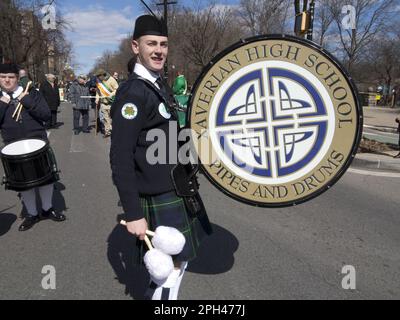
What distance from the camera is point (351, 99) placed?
188 cm

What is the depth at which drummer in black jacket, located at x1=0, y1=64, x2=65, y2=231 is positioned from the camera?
3.73m

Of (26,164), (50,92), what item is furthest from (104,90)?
(26,164)

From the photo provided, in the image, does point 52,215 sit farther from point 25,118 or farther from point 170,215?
point 170,215

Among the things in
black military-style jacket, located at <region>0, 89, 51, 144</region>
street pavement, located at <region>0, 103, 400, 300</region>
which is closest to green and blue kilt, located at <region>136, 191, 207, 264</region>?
street pavement, located at <region>0, 103, 400, 300</region>

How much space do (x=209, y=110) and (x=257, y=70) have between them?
34cm

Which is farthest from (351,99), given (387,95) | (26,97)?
(387,95)

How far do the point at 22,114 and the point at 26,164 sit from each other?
0.61 meters

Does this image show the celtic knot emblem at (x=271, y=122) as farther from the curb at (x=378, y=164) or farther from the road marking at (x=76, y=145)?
the road marking at (x=76, y=145)

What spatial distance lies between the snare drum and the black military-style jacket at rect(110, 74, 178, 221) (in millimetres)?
2060

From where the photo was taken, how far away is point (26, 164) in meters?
3.58

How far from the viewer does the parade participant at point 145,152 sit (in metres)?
1.80

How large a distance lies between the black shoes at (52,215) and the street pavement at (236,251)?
106mm
